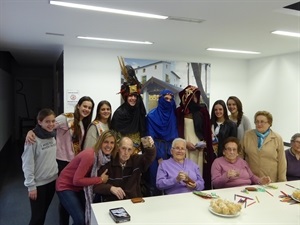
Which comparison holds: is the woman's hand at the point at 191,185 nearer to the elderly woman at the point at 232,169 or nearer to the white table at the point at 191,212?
the white table at the point at 191,212

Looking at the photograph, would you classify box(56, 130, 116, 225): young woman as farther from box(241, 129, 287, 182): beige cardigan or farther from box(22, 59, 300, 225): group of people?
box(241, 129, 287, 182): beige cardigan

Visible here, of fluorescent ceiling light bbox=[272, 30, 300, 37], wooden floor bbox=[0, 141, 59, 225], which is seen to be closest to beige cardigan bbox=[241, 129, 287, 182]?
fluorescent ceiling light bbox=[272, 30, 300, 37]

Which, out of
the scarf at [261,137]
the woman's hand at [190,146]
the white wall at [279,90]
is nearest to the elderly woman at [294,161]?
the scarf at [261,137]

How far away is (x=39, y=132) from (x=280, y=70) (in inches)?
210

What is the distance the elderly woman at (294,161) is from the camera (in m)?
3.02

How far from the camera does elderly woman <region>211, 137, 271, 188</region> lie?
8.47 ft

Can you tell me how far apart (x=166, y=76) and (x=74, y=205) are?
12.9 feet

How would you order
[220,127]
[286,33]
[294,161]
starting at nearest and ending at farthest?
1. [294,161]
2. [220,127]
3. [286,33]

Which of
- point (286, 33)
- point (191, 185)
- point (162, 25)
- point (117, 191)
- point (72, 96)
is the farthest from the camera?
point (72, 96)

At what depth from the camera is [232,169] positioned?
102 inches

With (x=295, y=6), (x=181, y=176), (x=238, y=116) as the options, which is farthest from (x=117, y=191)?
(x=295, y=6)

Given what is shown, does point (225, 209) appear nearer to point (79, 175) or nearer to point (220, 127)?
point (79, 175)

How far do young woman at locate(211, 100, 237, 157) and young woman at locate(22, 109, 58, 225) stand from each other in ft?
6.05

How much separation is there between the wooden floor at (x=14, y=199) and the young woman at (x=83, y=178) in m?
1.10
